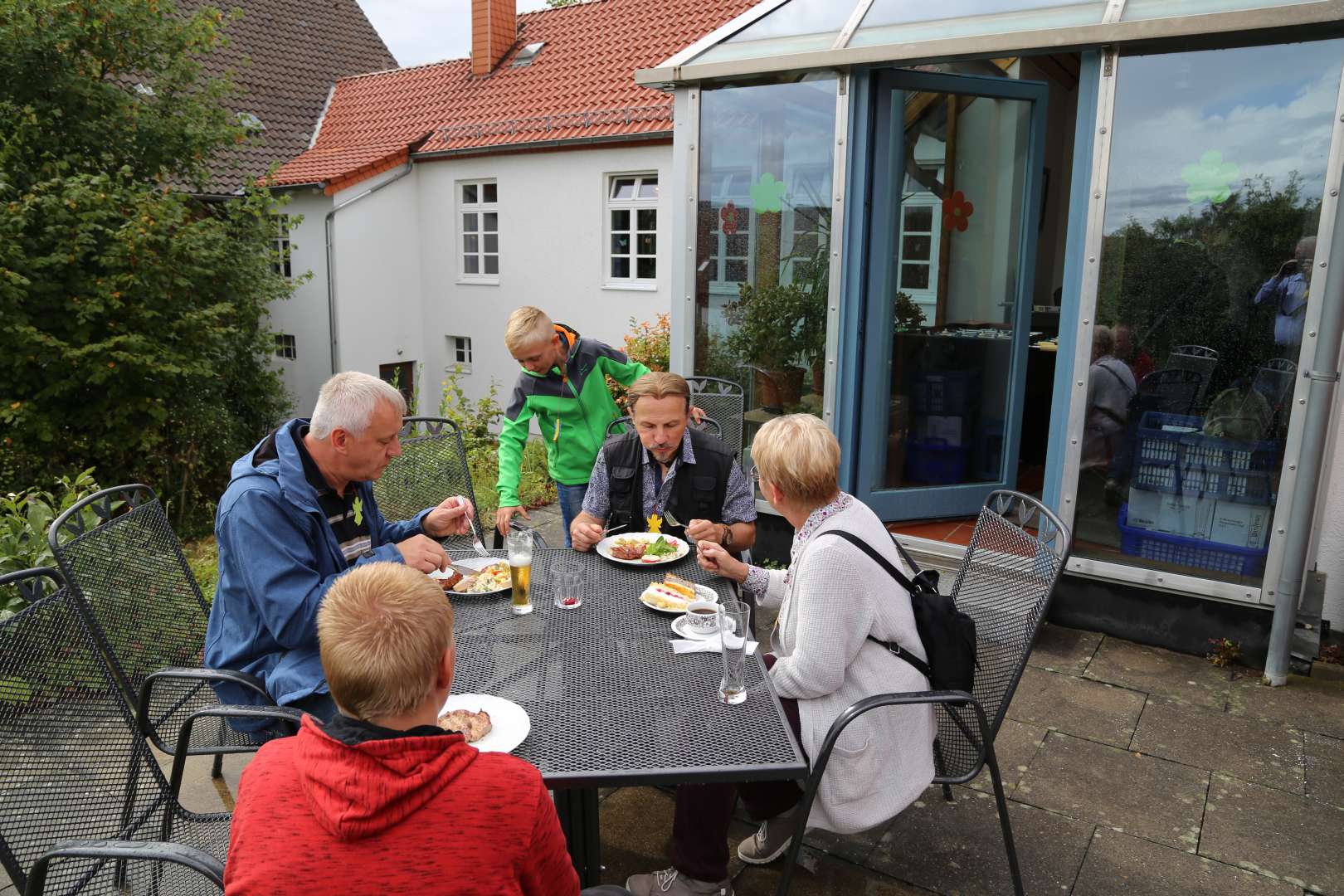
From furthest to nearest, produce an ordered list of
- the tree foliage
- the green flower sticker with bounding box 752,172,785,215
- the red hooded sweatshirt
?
1. the tree foliage
2. the green flower sticker with bounding box 752,172,785,215
3. the red hooded sweatshirt

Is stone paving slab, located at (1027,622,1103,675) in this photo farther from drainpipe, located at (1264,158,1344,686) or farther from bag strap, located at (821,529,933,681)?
bag strap, located at (821,529,933,681)

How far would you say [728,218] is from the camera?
569 centimetres

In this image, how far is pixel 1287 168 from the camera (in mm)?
4078

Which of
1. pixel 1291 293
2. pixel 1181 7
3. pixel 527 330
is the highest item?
pixel 1181 7

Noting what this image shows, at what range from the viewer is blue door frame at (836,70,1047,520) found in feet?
17.1

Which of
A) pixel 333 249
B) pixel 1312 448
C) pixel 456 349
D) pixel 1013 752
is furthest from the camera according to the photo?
pixel 456 349

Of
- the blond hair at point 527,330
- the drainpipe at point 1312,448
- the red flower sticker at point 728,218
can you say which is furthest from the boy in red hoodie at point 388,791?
the red flower sticker at point 728,218

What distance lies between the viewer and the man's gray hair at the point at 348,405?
2564 millimetres

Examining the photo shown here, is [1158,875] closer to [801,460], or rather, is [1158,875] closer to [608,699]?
[801,460]

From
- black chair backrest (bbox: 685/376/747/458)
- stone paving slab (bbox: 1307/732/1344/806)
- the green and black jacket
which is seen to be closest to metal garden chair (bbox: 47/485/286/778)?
the green and black jacket

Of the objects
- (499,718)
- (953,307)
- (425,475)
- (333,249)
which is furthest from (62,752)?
(333,249)

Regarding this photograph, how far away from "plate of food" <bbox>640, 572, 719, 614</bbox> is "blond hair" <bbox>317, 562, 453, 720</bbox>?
1316 mm

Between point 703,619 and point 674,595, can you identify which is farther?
point 674,595

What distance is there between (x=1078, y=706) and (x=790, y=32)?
3979mm
